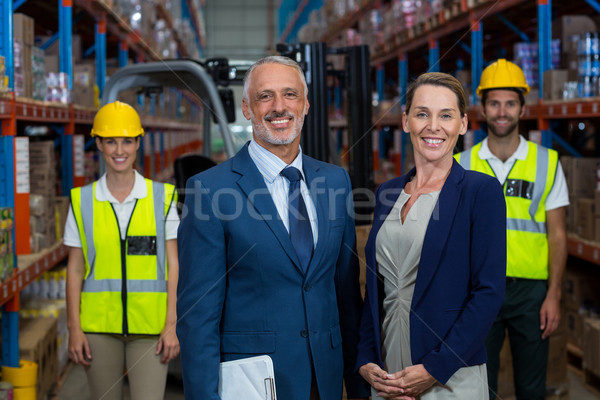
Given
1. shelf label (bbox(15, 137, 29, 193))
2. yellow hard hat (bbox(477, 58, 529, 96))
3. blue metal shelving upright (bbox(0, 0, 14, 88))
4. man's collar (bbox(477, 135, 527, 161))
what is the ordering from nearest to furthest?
1. man's collar (bbox(477, 135, 527, 161))
2. yellow hard hat (bbox(477, 58, 529, 96))
3. blue metal shelving upright (bbox(0, 0, 14, 88))
4. shelf label (bbox(15, 137, 29, 193))

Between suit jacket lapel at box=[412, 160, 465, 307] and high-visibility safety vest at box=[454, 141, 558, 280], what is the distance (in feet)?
4.79

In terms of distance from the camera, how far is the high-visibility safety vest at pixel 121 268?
3191 mm

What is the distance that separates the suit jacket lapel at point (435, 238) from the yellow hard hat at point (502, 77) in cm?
174

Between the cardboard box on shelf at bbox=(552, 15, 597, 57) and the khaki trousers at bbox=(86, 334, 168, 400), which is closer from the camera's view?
the khaki trousers at bbox=(86, 334, 168, 400)

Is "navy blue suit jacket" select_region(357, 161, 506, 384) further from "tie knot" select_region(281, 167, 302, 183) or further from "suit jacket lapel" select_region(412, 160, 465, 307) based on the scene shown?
"tie knot" select_region(281, 167, 302, 183)

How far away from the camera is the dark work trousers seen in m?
3.48

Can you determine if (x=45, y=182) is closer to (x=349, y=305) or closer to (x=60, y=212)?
(x=60, y=212)

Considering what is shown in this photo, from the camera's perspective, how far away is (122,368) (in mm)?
3182

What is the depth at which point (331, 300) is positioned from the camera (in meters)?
2.25

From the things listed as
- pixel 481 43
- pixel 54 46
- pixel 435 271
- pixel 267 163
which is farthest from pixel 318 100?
pixel 435 271

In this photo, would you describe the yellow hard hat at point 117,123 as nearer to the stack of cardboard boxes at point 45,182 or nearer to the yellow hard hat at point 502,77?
the stack of cardboard boxes at point 45,182

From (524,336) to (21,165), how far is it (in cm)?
312

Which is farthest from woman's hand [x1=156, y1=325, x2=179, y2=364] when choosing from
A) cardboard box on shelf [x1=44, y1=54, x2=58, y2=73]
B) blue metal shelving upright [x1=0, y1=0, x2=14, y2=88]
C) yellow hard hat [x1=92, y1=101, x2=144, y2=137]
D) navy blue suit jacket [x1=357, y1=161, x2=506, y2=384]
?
cardboard box on shelf [x1=44, y1=54, x2=58, y2=73]

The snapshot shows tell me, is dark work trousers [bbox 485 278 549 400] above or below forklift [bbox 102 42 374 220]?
below
